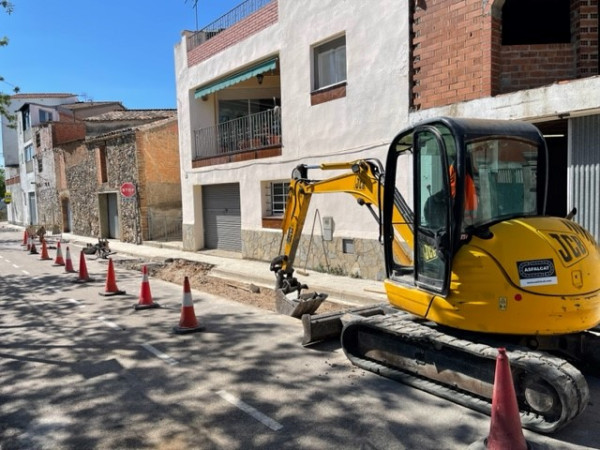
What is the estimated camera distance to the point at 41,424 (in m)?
4.46

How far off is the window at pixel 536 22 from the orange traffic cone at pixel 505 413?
7820mm

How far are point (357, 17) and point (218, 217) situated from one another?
29.5 feet

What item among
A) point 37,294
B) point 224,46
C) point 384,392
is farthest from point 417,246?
point 224,46

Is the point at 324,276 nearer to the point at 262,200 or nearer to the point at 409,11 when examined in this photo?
the point at 262,200

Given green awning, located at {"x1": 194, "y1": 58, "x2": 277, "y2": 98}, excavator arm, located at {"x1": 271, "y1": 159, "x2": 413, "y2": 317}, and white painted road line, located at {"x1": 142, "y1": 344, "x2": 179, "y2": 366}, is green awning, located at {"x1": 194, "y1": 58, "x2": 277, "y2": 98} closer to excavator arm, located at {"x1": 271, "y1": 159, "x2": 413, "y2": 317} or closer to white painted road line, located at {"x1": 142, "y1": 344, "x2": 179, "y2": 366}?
excavator arm, located at {"x1": 271, "y1": 159, "x2": 413, "y2": 317}

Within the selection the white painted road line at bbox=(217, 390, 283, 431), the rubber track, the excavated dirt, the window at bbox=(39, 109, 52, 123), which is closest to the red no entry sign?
the excavated dirt

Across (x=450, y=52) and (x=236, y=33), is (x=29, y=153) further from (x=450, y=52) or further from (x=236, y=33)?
(x=450, y=52)

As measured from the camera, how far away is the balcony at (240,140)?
14.6 metres

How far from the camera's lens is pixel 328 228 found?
12.0 metres

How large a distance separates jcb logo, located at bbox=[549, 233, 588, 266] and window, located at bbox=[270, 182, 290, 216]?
10470mm

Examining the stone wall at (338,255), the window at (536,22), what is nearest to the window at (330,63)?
the window at (536,22)

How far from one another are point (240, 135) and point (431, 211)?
41.4 ft

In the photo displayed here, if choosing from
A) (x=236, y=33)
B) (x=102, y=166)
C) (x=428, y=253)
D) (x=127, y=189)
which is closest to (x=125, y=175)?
(x=127, y=189)

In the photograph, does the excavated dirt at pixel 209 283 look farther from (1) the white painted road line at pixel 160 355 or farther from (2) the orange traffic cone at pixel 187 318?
(1) the white painted road line at pixel 160 355
